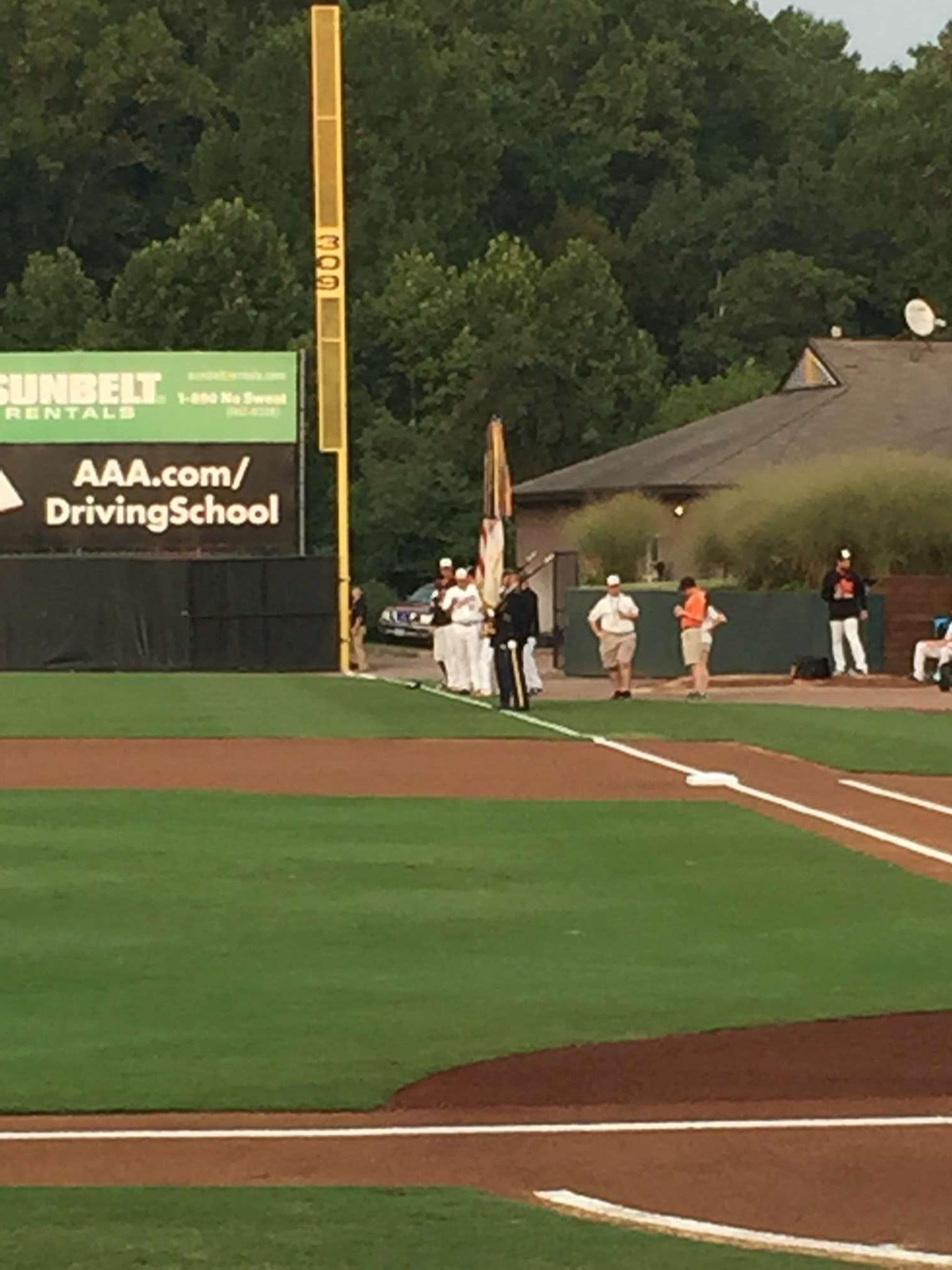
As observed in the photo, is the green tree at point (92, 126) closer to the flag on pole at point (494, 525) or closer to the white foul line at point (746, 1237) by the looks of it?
the flag on pole at point (494, 525)

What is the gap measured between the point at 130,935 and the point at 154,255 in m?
67.0

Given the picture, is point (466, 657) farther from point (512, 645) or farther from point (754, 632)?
point (754, 632)

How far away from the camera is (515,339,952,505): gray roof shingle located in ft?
185

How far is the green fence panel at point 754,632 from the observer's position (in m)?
43.9

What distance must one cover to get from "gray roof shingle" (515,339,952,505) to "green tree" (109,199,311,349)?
16039 millimetres

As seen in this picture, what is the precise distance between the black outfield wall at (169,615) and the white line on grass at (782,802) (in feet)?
63.5

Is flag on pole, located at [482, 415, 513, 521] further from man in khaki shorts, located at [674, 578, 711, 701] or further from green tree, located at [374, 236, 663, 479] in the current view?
green tree, located at [374, 236, 663, 479]

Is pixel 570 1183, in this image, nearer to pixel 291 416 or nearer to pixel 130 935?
pixel 130 935

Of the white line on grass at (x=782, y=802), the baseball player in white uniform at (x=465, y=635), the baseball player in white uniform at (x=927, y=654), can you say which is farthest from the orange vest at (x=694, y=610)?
the white line on grass at (x=782, y=802)

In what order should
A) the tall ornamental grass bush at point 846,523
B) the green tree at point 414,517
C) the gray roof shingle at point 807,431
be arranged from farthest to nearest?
the green tree at point 414,517
the gray roof shingle at point 807,431
the tall ornamental grass bush at point 846,523

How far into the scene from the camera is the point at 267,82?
9938 cm

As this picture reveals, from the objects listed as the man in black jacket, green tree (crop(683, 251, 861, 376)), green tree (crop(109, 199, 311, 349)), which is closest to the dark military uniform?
the man in black jacket

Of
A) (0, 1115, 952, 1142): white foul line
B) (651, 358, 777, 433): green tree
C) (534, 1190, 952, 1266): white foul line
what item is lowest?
(0, 1115, 952, 1142): white foul line

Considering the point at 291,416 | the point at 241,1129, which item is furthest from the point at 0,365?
the point at 241,1129
